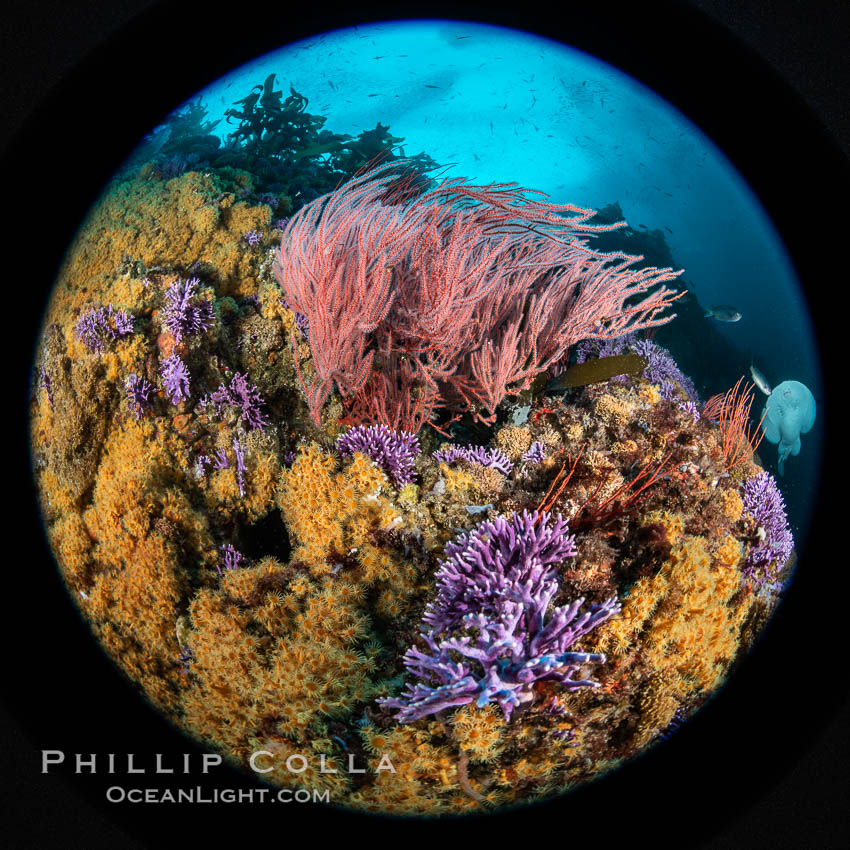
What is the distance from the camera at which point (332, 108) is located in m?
2.52

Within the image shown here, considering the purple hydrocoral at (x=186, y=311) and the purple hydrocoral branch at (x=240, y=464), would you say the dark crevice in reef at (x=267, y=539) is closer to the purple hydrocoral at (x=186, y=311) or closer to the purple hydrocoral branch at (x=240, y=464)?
the purple hydrocoral branch at (x=240, y=464)

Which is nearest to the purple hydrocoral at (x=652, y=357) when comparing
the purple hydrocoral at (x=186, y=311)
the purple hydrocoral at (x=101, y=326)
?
the purple hydrocoral at (x=186, y=311)

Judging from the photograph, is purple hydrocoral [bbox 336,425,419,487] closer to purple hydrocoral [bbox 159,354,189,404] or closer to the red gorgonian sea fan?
the red gorgonian sea fan

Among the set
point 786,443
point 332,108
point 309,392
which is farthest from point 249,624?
point 786,443

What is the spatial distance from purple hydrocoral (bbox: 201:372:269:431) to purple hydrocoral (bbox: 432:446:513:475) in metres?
1.00

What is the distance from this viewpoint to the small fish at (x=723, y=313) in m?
2.45

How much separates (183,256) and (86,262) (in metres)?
0.49

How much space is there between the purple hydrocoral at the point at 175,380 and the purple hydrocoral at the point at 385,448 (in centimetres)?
83

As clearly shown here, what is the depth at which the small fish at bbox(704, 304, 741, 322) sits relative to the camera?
2.45 meters

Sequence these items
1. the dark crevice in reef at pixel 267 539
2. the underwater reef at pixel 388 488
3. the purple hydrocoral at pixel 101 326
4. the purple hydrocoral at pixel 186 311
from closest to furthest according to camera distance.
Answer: the underwater reef at pixel 388 488, the dark crevice in reef at pixel 267 539, the purple hydrocoral at pixel 101 326, the purple hydrocoral at pixel 186 311

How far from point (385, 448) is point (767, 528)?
6.67 ft

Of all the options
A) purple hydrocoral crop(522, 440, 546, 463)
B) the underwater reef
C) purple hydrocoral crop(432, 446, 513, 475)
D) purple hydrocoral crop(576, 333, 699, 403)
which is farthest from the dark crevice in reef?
purple hydrocoral crop(576, 333, 699, 403)

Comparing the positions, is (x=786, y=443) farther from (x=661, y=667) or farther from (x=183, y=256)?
(x=183, y=256)

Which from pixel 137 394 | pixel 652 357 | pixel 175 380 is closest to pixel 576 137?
pixel 652 357
